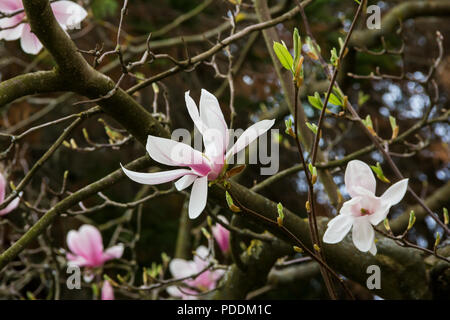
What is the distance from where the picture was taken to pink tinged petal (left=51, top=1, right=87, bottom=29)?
1.20 meters

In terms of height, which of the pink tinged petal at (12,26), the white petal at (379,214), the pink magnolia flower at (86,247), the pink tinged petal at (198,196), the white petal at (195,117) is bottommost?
the white petal at (379,214)

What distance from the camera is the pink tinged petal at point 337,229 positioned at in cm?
83

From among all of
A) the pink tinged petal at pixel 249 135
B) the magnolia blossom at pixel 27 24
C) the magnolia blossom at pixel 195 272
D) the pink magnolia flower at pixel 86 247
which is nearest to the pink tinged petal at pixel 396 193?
the pink tinged petal at pixel 249 135

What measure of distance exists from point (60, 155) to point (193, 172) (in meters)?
2.74

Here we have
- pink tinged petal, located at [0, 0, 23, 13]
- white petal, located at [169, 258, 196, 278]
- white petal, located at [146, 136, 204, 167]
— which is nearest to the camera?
white petal, located at [146, 136, 204, 167]

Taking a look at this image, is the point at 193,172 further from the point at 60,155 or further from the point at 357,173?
the point at 60,155

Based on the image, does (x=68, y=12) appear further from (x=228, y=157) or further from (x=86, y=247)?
(x=86, y=247)

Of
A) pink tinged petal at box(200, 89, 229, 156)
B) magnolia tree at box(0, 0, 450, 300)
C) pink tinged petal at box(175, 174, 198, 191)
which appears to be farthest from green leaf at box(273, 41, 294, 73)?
pink tinged petal at box(175, 174, 198, 191)

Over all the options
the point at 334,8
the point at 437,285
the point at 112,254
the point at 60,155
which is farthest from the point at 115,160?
the point at 437,285

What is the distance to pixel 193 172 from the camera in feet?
2.58

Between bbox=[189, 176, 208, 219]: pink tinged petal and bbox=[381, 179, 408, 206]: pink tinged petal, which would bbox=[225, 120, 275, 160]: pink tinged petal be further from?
bbox=[381, 179, 408, 206]: pink tinged petal

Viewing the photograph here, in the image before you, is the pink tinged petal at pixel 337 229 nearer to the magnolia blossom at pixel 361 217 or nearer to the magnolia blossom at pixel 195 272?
the magnolia blossom at pixel 361 217

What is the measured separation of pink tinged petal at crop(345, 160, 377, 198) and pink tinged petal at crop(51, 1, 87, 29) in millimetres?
715

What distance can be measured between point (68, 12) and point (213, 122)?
614 mm
